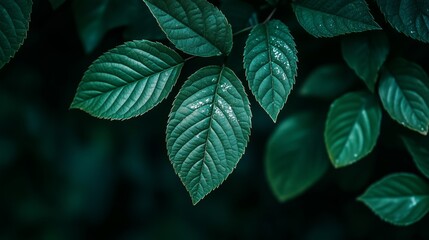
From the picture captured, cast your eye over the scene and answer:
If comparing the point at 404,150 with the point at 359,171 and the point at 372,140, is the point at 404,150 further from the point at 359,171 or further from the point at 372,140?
the point at 372,140

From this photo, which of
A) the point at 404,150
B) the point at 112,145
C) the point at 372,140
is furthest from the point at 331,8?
the point at 112,145

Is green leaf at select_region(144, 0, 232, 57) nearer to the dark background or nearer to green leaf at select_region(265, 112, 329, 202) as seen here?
the dark background

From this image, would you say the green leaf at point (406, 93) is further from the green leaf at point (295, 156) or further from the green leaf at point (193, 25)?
the green leaf at point (193, 25)

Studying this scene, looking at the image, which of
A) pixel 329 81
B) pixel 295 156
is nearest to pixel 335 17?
pixel 329 81

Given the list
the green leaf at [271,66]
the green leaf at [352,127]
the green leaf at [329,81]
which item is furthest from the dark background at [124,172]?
A: the green leaf at [271,66]

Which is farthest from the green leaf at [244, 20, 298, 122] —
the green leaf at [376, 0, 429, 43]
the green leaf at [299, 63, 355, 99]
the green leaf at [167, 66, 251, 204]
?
the green leaf at [299, 63, 355, 99]

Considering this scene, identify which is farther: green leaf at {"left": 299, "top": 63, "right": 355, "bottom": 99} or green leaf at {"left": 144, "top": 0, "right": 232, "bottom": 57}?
green leaf at {"left": 299, "top": 63, "right": 355, "bottom": 99}

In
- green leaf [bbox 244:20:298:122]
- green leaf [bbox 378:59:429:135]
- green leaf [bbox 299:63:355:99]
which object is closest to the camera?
green leaf [bbox 244:20:298:122]

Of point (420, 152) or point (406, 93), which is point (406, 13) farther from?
point (420, 152)
